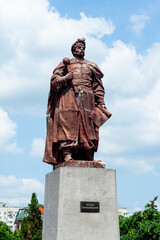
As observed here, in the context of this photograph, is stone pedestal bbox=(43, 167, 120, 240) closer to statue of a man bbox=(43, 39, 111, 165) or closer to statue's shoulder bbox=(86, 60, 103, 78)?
statue of a man bbox=(43, 39, 111, 165)

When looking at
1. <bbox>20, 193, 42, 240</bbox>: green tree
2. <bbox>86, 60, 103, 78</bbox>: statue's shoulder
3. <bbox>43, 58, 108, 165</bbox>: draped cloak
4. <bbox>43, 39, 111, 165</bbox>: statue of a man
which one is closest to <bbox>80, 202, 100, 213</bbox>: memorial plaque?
<bbox>43, 39, 111, 165</bbox>: statue of a man

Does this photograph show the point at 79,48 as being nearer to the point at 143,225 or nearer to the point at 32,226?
the point at 143,225

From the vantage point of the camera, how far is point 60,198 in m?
8.65

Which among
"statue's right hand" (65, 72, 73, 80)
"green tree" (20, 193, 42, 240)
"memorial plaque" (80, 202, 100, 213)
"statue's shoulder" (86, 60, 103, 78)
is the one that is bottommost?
"memorial plaque" (80, 202, 100, 213)

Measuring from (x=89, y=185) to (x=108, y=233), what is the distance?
1269 mm

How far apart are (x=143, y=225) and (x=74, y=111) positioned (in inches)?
874

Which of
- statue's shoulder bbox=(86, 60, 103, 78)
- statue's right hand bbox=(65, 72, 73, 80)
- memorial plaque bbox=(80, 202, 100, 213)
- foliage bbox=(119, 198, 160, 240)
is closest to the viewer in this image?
memorial plaque bbox=(80, 202, 100, 213)

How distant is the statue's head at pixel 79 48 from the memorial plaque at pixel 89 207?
442cm

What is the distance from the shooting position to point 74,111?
9688 millimetres

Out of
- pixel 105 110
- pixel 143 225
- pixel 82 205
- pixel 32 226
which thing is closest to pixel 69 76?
pixel 105 110

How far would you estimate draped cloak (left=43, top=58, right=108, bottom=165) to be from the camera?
966 centimetres

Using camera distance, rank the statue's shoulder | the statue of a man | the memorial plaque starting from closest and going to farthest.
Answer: the memorial plaque
the statue of a man
the statue's shoulder

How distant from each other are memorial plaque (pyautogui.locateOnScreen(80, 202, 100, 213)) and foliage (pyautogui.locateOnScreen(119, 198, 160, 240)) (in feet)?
67.7

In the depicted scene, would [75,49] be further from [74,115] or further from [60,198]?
[60,198]
